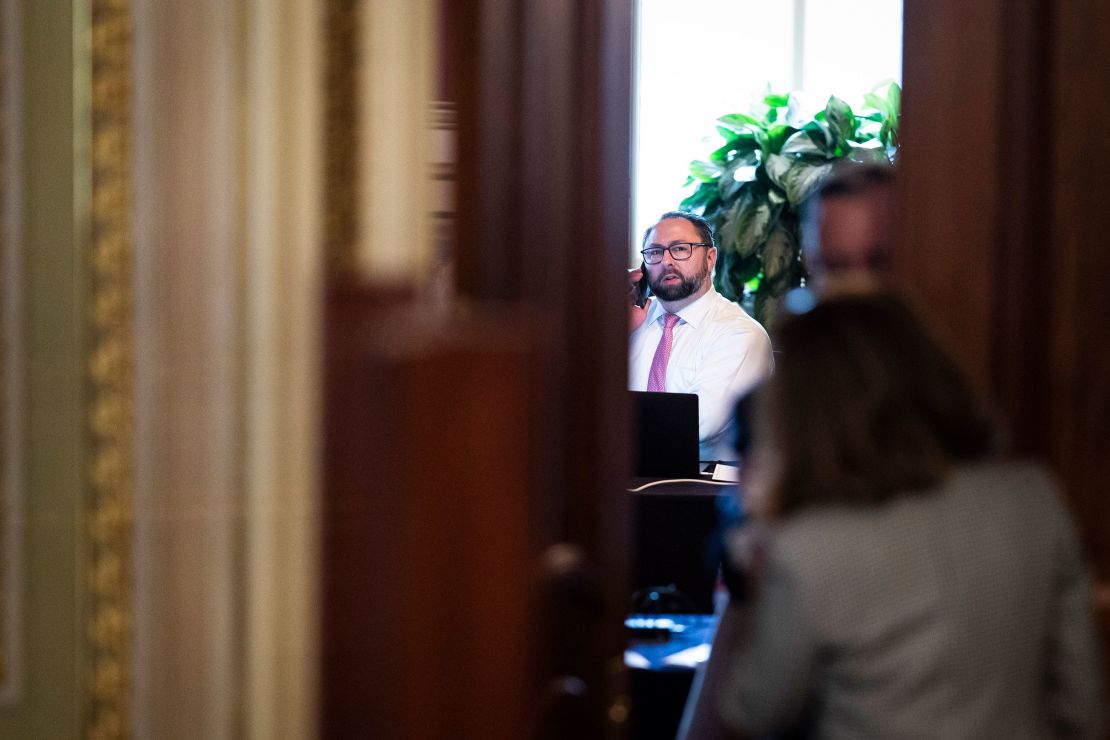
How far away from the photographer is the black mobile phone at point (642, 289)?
4805mm

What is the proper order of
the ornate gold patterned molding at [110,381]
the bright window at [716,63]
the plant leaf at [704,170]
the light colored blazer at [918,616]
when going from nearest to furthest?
the ornate gold patterned molding at [110,381] < the light colored blazer at [918,616] < the plant leaf at [704,170] < the bright window at [716,63]

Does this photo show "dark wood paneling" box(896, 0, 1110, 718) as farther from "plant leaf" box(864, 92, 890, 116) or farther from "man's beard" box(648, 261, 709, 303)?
"plant leaf" box(864, 92, 890, 116)

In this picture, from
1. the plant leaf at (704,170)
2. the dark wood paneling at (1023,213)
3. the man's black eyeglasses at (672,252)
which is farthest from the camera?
the plant leaf at (704,170)

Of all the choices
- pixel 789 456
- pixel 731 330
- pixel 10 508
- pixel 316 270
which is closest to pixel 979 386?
pixel 789 456

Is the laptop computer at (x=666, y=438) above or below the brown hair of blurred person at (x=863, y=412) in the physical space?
below

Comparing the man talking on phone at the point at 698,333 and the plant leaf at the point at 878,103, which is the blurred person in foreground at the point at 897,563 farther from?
the plant leaf at the point at 878,103

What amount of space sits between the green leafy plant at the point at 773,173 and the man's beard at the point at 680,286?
1.21 ft

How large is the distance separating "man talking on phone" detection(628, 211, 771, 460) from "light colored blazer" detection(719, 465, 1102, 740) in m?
3.15

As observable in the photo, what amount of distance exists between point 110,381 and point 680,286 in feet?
12.2

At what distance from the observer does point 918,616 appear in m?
1.23

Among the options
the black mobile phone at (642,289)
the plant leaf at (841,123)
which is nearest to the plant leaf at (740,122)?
the plant leaf at (841,123)

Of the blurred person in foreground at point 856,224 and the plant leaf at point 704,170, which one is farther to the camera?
the plant leaf at point 704,170

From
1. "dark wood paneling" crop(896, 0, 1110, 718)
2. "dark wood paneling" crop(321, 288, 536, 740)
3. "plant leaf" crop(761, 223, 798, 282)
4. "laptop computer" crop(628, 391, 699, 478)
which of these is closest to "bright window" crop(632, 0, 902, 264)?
"plant leaf" crop(761, 223, 798, 282)

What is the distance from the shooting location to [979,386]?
5.05ft
